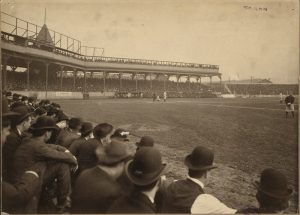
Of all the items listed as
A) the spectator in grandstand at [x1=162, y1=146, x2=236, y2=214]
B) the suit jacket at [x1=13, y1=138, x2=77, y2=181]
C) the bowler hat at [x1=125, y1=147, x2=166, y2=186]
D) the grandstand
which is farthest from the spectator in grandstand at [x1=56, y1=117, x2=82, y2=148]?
the grandstand

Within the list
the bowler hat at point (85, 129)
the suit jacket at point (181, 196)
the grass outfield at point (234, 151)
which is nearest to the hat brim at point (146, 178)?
the suit jacket at point (181, 196)

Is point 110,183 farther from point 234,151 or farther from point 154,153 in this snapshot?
point 234,151

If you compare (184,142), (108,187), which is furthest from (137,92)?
(108,187)

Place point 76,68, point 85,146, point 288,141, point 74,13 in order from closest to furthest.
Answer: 1. point 85,146
2. point 74,13
3. point 288,141
4. point 76,68

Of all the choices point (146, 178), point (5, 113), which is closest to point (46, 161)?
point (5, 113)

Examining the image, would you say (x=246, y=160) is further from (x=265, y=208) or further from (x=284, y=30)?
(x=265, y=208)

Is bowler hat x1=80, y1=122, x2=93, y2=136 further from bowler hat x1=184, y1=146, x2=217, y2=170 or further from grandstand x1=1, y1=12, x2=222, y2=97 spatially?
grandstand x1=1, y1=12, x2=222, y2=97
